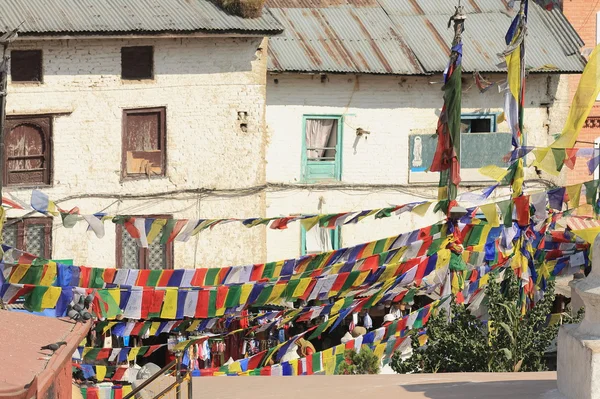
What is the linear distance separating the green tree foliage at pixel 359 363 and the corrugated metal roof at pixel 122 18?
988cm

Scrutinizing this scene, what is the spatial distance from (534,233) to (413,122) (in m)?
9.41

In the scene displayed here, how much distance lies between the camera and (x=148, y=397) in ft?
47.9

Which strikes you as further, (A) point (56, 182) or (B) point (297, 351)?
(A) point (56, 182)

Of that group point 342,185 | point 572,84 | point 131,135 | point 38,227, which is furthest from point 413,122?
point 38,227

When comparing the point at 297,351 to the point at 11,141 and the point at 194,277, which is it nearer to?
the point at 194,277

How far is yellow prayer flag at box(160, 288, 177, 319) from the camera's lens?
751 inches

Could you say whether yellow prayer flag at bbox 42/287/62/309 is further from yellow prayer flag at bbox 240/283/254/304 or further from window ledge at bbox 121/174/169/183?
window ledge at bbox 121/174/169/183

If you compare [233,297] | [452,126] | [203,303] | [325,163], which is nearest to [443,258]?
[452,126]

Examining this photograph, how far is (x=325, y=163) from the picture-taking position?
1171 inches

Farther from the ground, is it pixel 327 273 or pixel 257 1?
pixel 257 1

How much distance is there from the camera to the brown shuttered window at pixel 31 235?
27.2 m

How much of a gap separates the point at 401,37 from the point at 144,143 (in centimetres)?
628

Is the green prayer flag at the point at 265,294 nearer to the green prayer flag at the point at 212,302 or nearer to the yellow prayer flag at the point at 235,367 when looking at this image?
the green prayer flag at the point at 212,302

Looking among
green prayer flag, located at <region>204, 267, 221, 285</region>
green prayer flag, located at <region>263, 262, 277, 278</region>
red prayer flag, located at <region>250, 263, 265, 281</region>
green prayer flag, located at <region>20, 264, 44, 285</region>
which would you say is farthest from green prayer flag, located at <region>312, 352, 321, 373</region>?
green prayer flag, located at <region>20, 264, 44, 285</region>
